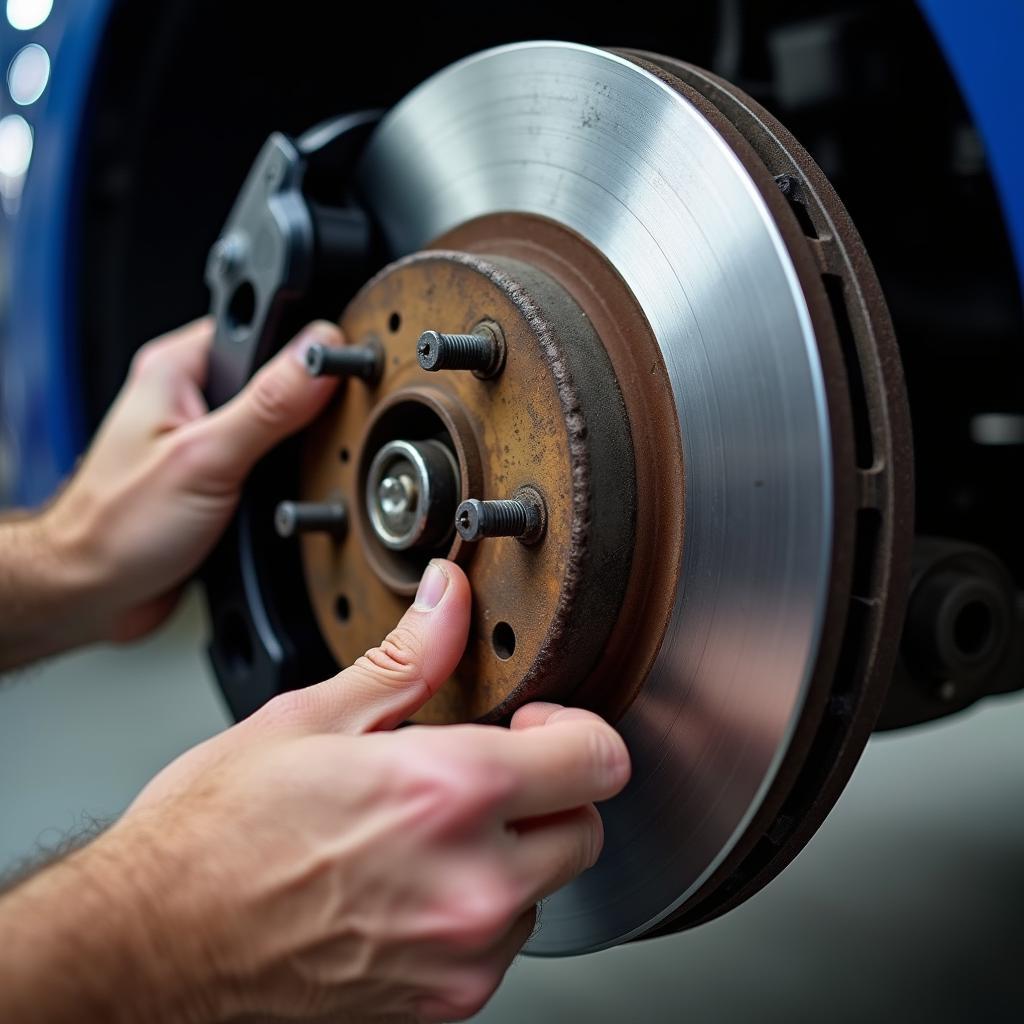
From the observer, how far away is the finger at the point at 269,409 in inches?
29.7

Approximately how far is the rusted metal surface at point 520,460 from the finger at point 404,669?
0.02 metres

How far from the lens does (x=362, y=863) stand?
46cm

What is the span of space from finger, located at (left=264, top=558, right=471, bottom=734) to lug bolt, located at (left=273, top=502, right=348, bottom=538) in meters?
0.15

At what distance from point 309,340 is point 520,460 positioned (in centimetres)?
26

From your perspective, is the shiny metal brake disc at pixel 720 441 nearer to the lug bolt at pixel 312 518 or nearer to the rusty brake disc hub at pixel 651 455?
the rusty brake disc hub at pixel 651 455

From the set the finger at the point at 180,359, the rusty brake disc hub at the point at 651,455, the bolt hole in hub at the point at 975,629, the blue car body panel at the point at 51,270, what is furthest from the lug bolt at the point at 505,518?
the blue car body panel at the point at 51,270

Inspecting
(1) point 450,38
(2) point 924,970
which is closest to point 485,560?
(2) point 924,970

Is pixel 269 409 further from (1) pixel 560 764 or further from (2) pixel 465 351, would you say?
(1) pixel 560 764

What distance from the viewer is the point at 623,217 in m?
0.57

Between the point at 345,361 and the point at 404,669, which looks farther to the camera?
the point at 345,361

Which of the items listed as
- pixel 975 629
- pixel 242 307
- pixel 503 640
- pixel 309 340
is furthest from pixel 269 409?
pixel 975 629

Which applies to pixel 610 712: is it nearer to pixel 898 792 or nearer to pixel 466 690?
pixel 466 690

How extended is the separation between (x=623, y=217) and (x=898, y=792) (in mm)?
882

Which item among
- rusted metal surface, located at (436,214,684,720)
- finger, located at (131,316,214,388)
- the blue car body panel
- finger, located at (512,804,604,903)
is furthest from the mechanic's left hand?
finger, located at (512,804,604,903)
